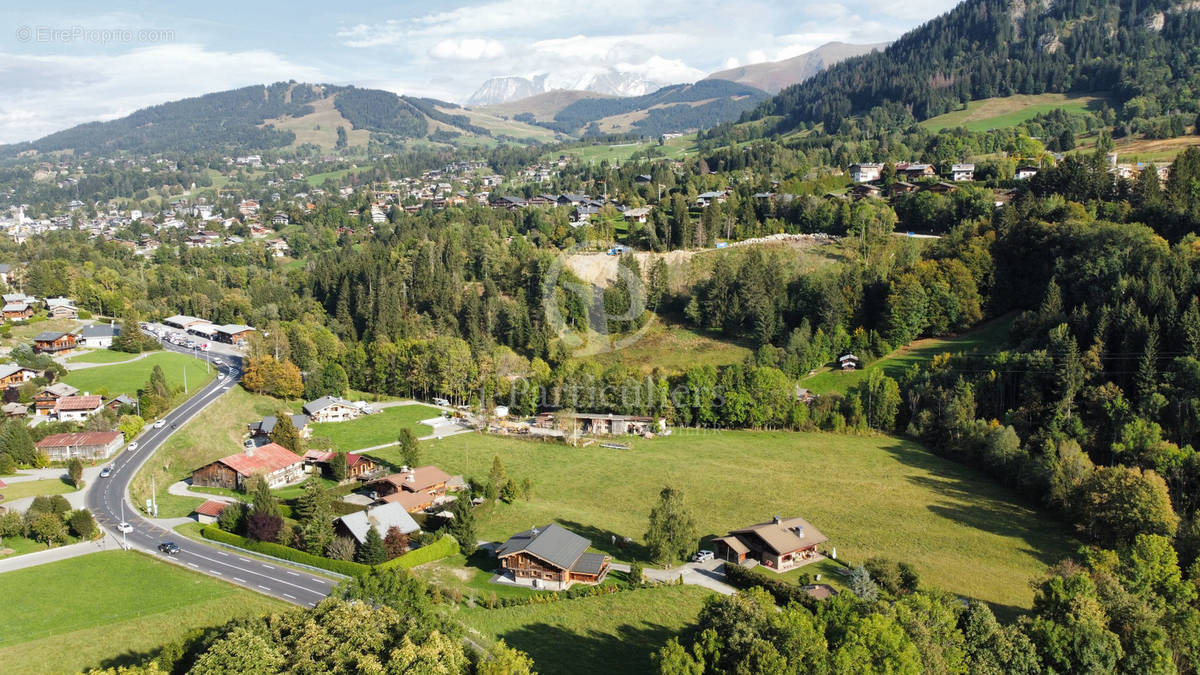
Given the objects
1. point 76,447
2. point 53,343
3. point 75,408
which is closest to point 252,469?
point 76,447

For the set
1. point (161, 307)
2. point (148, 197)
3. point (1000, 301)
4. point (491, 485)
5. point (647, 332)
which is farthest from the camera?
point (148, 197)

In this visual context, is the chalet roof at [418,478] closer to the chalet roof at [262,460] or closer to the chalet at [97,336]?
the chalet roof at [262,460]

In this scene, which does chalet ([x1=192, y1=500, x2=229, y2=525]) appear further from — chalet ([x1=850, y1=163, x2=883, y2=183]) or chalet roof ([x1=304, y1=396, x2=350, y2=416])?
chalet ([x1=850, y1=163, x2=883, y2=183])

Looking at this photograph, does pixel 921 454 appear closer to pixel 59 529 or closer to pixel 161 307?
pixel 59 529

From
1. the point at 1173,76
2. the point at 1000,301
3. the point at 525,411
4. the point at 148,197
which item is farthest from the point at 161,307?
the point at 1173,76

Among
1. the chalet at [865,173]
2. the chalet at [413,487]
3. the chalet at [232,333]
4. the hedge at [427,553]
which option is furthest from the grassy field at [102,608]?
the chalet at [865,173]

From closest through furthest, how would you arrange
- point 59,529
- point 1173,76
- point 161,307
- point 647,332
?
1. point 59,529
2. point 647,332
3. point 161,307
4. point 1173,76
